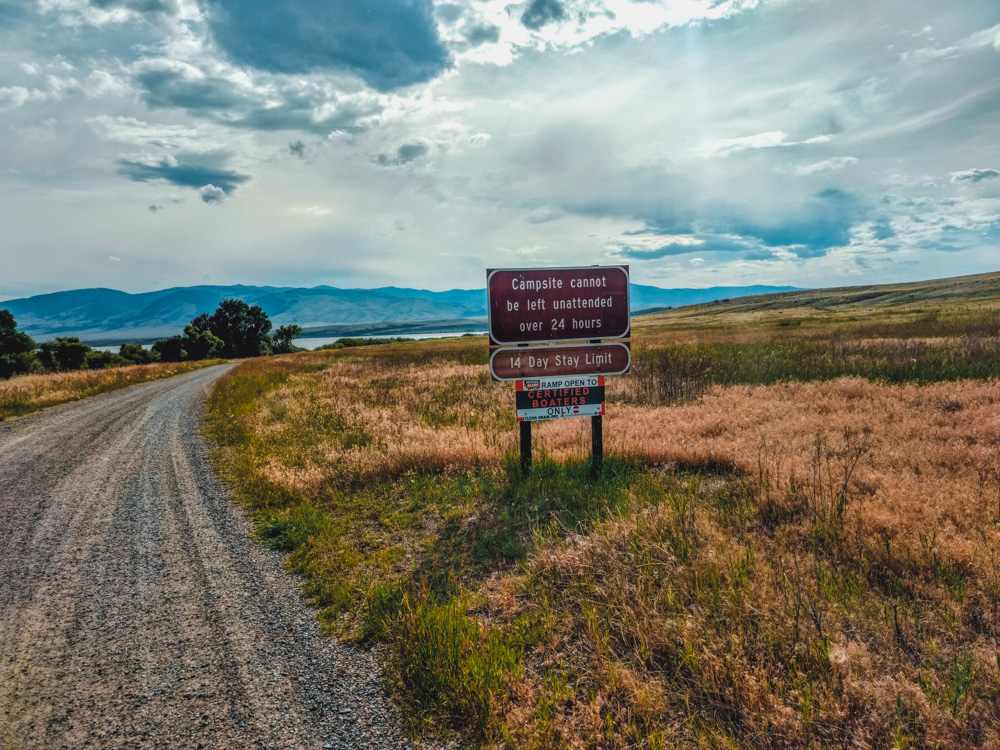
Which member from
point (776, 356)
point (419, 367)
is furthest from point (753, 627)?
point (419, 367)

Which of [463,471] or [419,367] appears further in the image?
[419,367]

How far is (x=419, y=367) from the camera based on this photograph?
1200 inches

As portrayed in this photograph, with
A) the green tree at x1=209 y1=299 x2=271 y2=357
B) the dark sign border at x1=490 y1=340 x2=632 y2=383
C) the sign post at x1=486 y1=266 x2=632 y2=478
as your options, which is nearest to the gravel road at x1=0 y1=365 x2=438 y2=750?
the dark sign border at x1=490 y1=340 x2=632 y2=383

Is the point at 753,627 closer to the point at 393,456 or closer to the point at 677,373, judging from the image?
the point at 393,456

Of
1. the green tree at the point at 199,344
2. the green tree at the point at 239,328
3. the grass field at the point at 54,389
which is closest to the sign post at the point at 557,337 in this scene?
the grass field at the point at 54,389

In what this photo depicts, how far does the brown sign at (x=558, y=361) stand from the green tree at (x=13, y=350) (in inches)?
2718

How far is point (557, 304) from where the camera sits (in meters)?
8.09

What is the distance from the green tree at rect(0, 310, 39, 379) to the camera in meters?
53.4

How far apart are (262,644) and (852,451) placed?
8.75 metres

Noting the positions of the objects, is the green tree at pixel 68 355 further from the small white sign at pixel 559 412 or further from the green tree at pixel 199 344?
the small white sign at pixel 559 412

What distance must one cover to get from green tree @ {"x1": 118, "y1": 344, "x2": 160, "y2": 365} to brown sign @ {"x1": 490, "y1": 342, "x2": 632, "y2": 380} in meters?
83.7

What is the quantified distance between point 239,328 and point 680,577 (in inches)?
4154

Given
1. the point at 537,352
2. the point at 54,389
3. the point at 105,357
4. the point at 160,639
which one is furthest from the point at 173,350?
the point at 160,639

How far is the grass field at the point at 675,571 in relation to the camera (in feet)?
10.7
